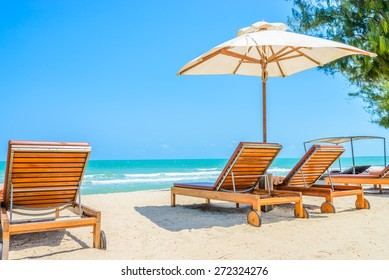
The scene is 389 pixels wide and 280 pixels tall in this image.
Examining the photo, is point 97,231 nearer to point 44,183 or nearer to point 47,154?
point 44,183

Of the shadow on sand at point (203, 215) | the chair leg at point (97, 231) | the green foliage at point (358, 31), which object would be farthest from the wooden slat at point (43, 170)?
the green foliage at point (358, 31)

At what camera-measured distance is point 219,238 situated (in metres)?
3.62

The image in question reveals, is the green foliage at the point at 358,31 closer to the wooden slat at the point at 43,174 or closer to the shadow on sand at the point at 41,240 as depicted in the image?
the wooden slat at the point at 43,174

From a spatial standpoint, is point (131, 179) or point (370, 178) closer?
point (370, 178)

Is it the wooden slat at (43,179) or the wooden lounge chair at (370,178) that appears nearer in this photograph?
the wooden slat at (43,179)

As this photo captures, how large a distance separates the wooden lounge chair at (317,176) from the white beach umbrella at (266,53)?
0.77 m

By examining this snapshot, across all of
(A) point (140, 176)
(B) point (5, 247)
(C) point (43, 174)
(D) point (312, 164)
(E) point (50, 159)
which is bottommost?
(A) point (140, 176)

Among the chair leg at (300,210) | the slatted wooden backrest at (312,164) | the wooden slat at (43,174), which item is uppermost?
the wooden slat at (43,174)

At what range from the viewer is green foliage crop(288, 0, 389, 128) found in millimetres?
9493

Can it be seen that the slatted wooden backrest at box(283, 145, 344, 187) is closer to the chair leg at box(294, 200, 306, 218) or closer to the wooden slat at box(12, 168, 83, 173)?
the chair leg at box(294, 200, 306, 218)

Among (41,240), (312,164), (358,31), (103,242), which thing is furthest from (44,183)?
(358,31)

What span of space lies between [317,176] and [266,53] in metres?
2.36

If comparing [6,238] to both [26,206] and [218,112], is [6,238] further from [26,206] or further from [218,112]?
[218,112]

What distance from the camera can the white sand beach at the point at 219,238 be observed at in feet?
10.0
